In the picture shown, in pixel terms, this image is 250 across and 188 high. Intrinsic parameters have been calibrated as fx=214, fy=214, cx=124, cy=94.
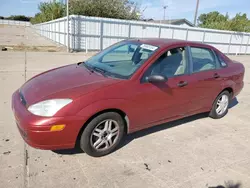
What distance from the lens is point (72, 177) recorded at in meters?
2.51

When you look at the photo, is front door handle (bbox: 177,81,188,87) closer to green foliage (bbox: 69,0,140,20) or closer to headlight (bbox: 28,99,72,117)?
headlight (bbox: 28,99,72,117)

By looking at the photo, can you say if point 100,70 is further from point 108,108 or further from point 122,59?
point 108,108

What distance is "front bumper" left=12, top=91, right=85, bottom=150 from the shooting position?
244 centimetres

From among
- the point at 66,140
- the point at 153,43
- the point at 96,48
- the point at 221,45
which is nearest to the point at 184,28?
the point at 221,45

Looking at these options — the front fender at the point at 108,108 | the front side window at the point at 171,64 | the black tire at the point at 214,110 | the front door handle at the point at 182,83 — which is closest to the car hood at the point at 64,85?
the front fender at the point at 108,108

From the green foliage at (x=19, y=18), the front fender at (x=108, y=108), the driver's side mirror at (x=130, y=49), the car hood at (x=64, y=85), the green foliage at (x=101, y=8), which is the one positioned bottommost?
the front fender at (x=108, y=108)

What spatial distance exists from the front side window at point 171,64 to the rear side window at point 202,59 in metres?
0.26

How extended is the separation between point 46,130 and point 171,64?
6.95 ft

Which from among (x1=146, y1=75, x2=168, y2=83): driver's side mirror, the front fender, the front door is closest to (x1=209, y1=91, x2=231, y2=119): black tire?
the front door

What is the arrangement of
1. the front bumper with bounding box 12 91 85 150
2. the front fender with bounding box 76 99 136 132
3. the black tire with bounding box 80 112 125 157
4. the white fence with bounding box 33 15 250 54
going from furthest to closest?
1. the white fence with bounding box 33 15 250 54
2. the black tire with bounding box 80 112 125 157
3. the front fender with bounding box 76 99 136 132
4. the front bumper with bounding box 12 91 85 150

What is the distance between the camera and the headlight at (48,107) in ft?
8.14

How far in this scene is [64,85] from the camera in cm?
286

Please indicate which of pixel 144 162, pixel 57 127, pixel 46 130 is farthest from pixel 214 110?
pixel 46 130

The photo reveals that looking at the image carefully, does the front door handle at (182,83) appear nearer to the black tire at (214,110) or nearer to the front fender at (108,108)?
the front fender at (108,108)
